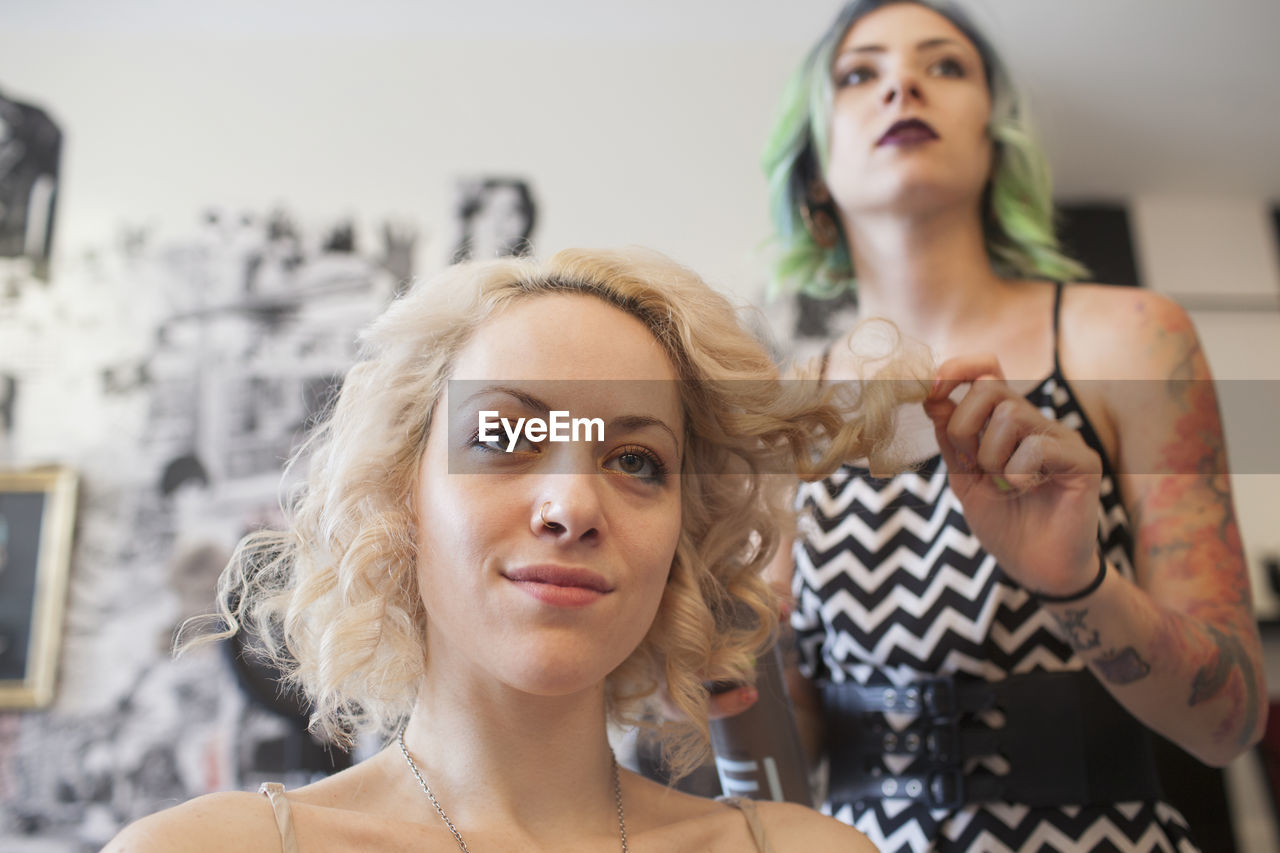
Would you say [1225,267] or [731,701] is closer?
[731,701]

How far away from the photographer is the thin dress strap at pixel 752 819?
0.99m

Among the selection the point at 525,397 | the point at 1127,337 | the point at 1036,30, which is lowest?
the point at 525,397

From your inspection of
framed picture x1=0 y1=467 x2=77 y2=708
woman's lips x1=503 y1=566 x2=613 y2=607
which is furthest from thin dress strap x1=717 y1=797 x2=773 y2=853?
framed picture x1=0 y1=467 x2=77 y2=708

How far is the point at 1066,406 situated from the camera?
1.22 meters

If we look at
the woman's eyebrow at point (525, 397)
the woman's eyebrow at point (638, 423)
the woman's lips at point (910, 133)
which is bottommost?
the woman's eyebrow at point (638, 423)

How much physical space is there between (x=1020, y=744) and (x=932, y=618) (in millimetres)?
177

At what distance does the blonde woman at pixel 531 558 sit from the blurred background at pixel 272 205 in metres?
1.72

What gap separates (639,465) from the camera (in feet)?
3.05

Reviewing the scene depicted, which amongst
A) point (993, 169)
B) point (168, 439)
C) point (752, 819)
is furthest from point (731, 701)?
point (168, 439)

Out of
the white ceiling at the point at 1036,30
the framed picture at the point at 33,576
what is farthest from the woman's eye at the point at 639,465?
the white ceiling at the point at 1036,30

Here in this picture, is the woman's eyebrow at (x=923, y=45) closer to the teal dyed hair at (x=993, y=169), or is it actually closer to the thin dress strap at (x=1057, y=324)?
the teal dyed hair at (x=993, y=169)

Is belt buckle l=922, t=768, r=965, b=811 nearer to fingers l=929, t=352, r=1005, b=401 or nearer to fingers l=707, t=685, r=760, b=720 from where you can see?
fingers l=707, t=685, r=760, b=720

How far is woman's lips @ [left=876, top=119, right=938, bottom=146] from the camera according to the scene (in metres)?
1.35

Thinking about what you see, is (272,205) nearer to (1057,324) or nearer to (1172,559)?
(1057,324)
